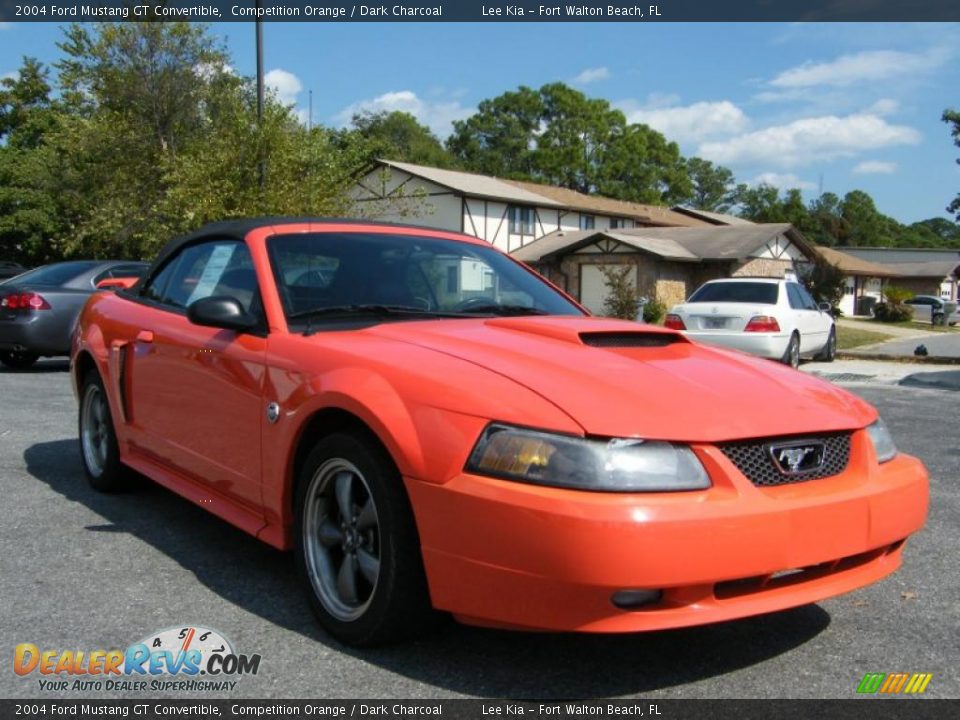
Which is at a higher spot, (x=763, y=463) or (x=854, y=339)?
(x=763, y=463)

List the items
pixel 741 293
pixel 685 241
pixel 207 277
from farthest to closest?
pixel 685 241 → pixel 741 293 → pixel 207 277

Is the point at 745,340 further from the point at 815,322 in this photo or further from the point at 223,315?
the point at 223,315

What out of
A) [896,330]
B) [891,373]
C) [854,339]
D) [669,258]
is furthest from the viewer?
[896,330]

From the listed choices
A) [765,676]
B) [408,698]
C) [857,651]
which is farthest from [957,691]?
[408,698]

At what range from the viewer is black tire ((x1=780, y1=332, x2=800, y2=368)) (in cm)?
1373

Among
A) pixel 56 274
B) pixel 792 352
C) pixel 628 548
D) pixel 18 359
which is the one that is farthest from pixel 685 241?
pixel 628 548

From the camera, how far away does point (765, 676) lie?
284cm

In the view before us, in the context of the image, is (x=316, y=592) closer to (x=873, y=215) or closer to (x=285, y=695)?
(x=285, y=695)

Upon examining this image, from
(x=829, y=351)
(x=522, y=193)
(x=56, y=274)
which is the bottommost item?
(x=829, y=351)

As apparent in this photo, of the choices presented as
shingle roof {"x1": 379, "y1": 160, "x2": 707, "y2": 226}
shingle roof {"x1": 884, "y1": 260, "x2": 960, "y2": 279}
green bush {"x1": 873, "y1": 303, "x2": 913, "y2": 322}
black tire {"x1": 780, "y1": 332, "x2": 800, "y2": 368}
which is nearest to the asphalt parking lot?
black tire {"x1": 780, "y1": 332, "x2": 800, "y2": 368}

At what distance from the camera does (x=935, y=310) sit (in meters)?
38.8

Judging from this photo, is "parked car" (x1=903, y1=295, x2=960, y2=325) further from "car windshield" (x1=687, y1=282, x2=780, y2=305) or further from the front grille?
the front grille

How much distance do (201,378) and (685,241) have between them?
38.3m

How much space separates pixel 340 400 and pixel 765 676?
63.9 inches
